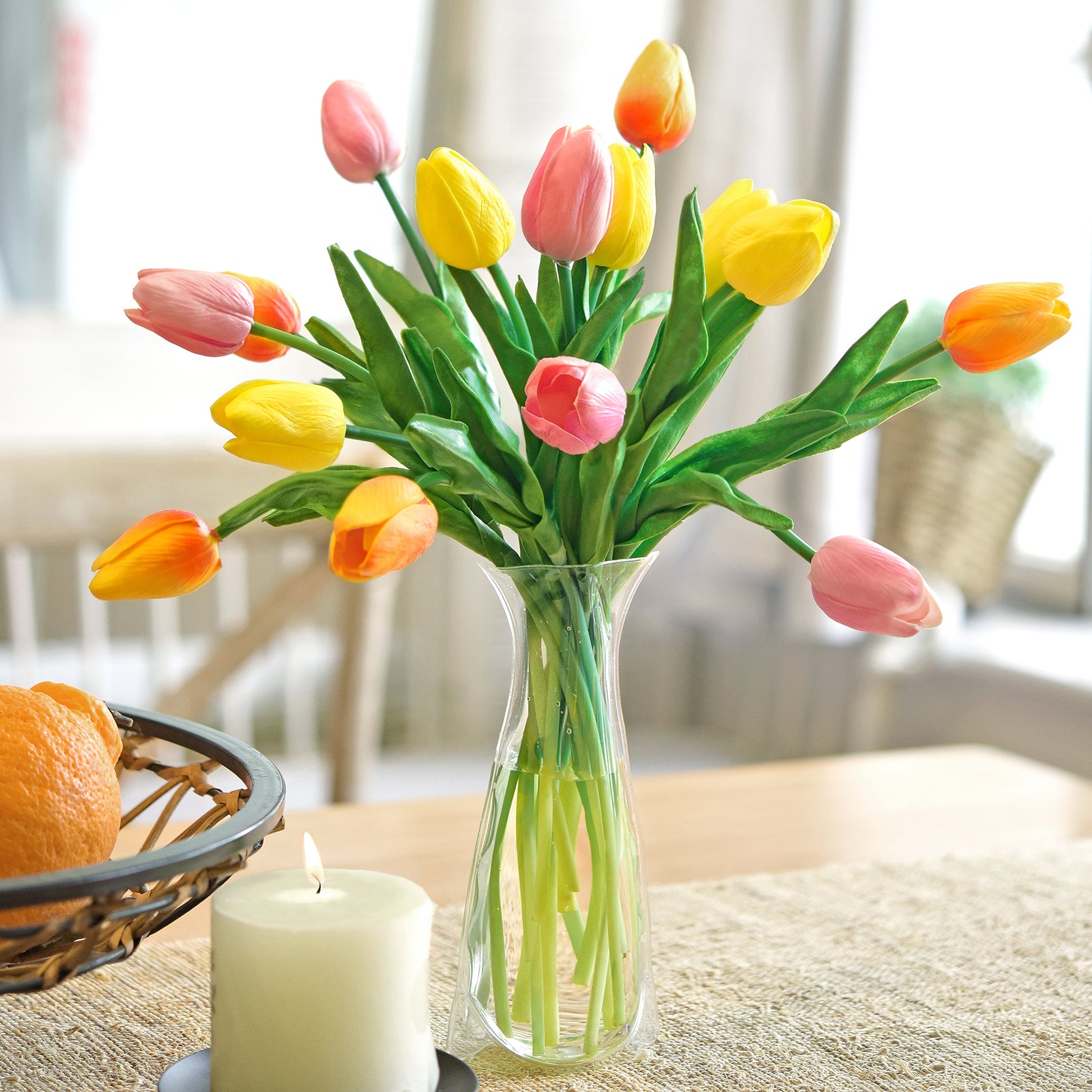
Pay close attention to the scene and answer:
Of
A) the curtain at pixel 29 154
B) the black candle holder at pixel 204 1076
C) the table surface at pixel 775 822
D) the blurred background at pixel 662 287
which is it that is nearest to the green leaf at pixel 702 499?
the black candle holder at pixel 204 1076

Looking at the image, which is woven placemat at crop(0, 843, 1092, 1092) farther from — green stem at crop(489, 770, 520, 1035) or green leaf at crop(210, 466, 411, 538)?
green leaf at crop(210, 466, 411, 538)

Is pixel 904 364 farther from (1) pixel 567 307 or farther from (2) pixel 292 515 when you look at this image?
(2) pixel 292 515

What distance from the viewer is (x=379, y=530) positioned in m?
0.39

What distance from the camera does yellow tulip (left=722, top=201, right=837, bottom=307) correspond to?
432mm

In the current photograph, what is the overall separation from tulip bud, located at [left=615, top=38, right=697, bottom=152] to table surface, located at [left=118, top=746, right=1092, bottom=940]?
1.41 ft

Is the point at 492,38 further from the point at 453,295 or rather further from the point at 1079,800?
the point at 453,295

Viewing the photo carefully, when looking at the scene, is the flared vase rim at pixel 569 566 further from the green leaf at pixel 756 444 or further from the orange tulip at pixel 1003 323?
the orange tulip at pixel 1003 323

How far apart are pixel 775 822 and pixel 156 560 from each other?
2.03 ft

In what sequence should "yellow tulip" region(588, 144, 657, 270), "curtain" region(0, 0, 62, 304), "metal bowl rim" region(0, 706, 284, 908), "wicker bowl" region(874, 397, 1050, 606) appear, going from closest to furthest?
"metal bowl rim" region(0, 706, 284, 908) → "yellow tulip" region(588, 144, 657, 270) → "wicker bowl" region(874, 397, 1050, 606) → "curtain" region(0, 0, 62, 304)

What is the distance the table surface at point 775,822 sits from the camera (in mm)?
842

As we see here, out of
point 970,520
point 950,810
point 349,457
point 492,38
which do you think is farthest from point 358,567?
point 492,38

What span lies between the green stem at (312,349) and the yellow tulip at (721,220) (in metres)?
0.14

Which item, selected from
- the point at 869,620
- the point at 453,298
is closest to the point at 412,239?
the point at 453,298

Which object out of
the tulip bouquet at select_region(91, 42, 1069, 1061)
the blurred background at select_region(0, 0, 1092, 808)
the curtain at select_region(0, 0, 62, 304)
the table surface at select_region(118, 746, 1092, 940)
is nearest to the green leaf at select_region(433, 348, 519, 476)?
the tulip bouquet at select_region(91, 42, 1069, 1061)
